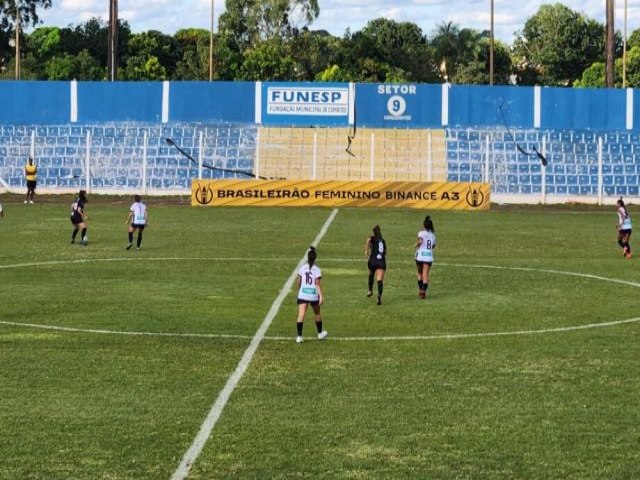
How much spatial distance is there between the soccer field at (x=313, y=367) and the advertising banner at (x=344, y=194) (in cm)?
1703

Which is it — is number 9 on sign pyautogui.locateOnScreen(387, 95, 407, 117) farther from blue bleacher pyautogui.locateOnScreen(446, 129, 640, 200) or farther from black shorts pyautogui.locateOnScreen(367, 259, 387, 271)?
black shorts pyautogui.locateOnScreen(367, 259, 387, 271)

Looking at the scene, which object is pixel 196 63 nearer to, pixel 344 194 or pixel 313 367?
pixel 344 194

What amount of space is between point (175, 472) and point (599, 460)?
460 cm

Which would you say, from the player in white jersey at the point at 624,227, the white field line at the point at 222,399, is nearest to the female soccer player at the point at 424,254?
the white field line at the point at 222,399

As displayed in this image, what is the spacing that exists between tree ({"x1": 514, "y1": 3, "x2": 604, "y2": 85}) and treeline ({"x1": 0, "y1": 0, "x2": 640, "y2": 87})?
10 cm

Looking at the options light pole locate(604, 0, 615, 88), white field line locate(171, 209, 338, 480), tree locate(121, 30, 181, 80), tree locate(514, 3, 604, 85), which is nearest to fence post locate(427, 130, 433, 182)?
light pole locate(604, 0, 615, 88)

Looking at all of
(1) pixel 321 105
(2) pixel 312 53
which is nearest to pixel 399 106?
(1) pixel 321 105

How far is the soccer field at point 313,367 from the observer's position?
1427 centimetres

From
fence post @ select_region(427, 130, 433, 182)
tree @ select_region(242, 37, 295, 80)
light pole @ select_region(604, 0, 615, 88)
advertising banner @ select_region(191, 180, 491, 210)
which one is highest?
tree @ select_region(242, 37, 295, 80)

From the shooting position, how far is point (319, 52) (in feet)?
410

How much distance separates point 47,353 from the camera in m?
20.5

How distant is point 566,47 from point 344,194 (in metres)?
77.0

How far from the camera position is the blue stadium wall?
66.9 metres

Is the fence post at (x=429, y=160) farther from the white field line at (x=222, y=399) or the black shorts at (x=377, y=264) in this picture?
the black shorts at (x=377, y=264)
